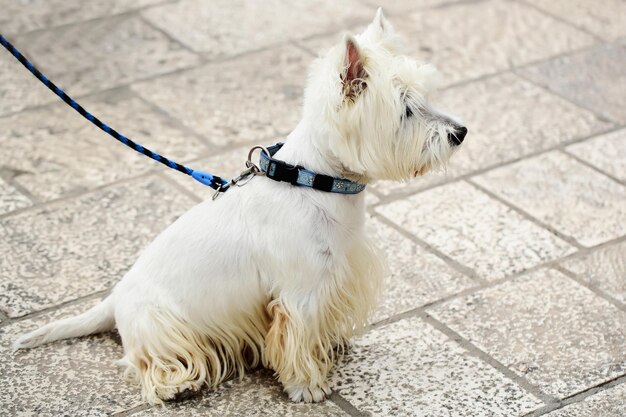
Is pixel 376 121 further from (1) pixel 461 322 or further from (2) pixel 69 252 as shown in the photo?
(2) pixel 69 252

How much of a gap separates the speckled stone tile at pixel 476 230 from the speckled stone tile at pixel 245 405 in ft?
3.96

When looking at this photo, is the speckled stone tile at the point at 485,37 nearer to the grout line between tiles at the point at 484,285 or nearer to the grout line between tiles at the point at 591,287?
the grout line between tiles at the point at 484,285

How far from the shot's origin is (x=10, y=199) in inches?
197

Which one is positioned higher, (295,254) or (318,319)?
(295,254)

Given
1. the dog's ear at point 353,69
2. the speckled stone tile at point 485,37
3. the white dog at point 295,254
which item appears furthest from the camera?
the speckled stone tile at point 485,37

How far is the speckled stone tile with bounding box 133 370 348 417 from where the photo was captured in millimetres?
3680

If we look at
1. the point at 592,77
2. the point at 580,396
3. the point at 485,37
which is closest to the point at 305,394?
the point at 580,396

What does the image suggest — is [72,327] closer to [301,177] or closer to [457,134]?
[301,177]

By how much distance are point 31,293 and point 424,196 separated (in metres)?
2.01

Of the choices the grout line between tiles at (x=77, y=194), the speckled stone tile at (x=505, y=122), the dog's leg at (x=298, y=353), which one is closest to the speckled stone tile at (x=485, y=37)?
the speckled stone tile at (x=505, y=122)

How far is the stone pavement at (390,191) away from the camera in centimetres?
385

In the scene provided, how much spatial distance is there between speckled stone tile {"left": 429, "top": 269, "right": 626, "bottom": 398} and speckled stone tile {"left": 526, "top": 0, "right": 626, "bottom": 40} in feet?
9.96

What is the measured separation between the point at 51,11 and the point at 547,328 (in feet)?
14.7

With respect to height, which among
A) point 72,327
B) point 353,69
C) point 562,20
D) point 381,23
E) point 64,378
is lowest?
point 64,378
